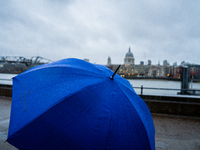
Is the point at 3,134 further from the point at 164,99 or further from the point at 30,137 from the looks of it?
the point at 164,99

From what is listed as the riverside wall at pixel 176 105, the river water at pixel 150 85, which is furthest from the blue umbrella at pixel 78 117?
the river water at pixel 150 85

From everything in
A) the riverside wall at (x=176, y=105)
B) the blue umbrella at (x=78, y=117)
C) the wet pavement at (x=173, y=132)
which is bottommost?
the wet pavement at (x=173, y=132)

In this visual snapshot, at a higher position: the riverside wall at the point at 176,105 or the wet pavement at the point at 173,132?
the riverside wall at the point at 176,105

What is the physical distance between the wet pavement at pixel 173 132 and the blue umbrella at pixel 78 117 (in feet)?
7.36

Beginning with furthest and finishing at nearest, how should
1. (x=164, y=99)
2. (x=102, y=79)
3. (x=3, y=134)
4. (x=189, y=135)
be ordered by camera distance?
1. (x=164, y=99)
2. (x=189, y=135)
3. (x=3, y=134)
4. (x=102, y=79)

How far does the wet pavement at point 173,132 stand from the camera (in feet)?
12.2

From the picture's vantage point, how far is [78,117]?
1.63 meters

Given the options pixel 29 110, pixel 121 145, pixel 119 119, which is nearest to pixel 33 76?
pixel 29 110

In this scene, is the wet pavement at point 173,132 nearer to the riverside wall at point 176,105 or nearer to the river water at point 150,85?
the riverside wall at point 176,105

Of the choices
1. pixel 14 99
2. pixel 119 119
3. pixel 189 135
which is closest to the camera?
pixel 119 119

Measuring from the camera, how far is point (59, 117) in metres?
1.63

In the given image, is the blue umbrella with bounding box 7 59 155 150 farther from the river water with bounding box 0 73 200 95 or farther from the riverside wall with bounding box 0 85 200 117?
the river water with bounding box 0 73 200 95

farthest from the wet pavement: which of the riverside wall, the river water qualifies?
the river water

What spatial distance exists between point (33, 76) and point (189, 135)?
4.90 meters
